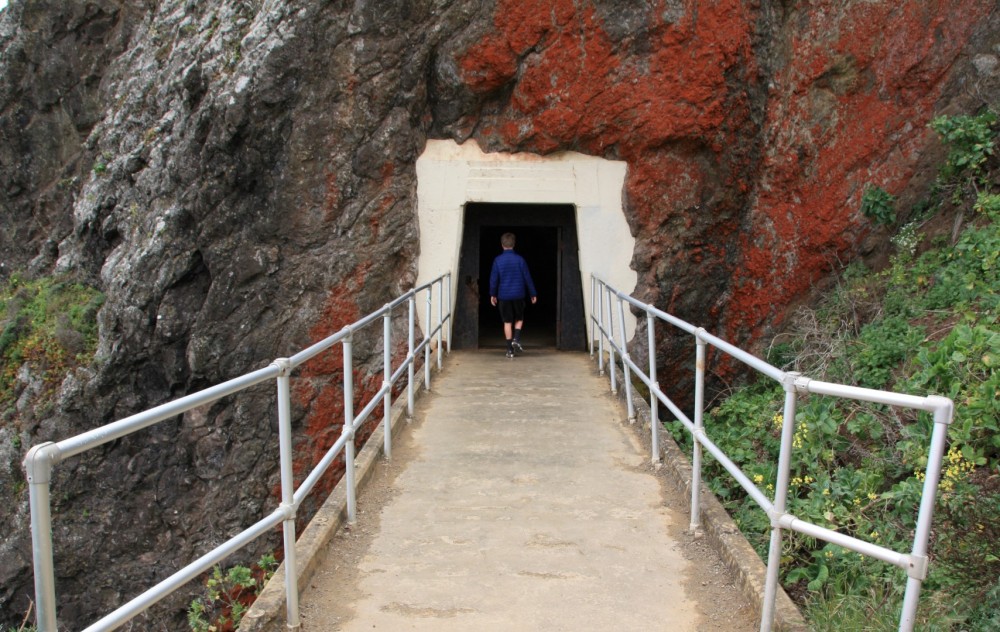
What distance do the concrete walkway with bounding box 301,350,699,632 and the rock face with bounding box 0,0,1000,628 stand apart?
155 inches

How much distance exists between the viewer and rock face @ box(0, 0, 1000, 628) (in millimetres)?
10336

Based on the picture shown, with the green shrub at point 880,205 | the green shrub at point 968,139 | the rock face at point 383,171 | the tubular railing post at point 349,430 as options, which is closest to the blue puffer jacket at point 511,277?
the rock face at point 383,171

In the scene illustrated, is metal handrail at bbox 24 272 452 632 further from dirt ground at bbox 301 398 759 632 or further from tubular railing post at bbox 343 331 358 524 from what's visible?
dirt ground at bbox 301 398 759 632

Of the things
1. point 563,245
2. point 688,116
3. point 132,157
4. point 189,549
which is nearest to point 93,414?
point 189,549

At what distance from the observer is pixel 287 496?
3.51 meters

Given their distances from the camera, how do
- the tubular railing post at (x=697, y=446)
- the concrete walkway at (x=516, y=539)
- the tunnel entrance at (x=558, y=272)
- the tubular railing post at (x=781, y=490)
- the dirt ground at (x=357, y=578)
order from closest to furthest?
the tubular railing post at (x=781, y=490) < the dirt ground at (x=357, y=578) < the concrete walkway at (x=516, y=539) < the tubular railing post at (x=697, y=446) < the tunnel entrance at (x=558, y=272)

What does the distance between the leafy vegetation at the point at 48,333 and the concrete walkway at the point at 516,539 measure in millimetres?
6840

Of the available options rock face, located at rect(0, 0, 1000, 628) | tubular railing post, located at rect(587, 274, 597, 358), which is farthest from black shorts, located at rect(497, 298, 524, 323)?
rock face, located at rect(0, 0, 1000, 628)

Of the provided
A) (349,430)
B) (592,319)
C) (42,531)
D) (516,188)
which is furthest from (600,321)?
(42,531)

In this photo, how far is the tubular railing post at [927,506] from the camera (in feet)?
7.95

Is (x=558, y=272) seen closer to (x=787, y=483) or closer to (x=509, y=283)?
(x=509, y=283)

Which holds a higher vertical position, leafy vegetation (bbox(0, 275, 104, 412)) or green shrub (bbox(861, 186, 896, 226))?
green shrub (bbox(861, 186, 896, 226))

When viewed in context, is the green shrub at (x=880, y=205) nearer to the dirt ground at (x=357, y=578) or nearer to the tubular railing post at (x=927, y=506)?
the dirt ground at (x=357, y=578)

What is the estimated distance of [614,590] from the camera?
159 inches
